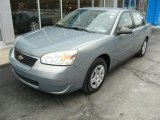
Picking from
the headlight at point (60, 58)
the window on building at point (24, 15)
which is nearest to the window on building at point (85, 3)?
the window on building at point (24, 15)

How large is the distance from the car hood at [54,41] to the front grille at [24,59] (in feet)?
0.24

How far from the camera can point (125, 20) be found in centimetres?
451

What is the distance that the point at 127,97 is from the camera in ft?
11.7

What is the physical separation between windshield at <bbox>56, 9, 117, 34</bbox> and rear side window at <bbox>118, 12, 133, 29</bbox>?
0.68 ft

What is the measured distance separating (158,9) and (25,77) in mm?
12284

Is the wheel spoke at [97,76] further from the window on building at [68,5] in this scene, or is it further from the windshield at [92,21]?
the window on building at [68,5]

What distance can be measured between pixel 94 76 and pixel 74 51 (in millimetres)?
783

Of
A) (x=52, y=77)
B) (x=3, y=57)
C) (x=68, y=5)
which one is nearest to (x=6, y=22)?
(x=3, y=57)

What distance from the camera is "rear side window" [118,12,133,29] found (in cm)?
426

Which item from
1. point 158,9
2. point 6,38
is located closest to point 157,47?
point 6,38

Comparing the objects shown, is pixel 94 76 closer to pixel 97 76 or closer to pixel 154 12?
pixel 97 76

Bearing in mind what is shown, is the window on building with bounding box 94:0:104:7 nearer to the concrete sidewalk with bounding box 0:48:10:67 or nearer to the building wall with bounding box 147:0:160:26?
the building wall with bounding box 147:0:160:26

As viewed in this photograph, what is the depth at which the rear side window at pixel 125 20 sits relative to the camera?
426cm

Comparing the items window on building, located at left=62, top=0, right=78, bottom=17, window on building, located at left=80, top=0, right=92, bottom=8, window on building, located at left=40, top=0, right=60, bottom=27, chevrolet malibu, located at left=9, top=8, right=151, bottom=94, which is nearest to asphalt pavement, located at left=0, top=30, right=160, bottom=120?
chevrolet malibu, located at left=9, top=8, right=151, bottom=94
